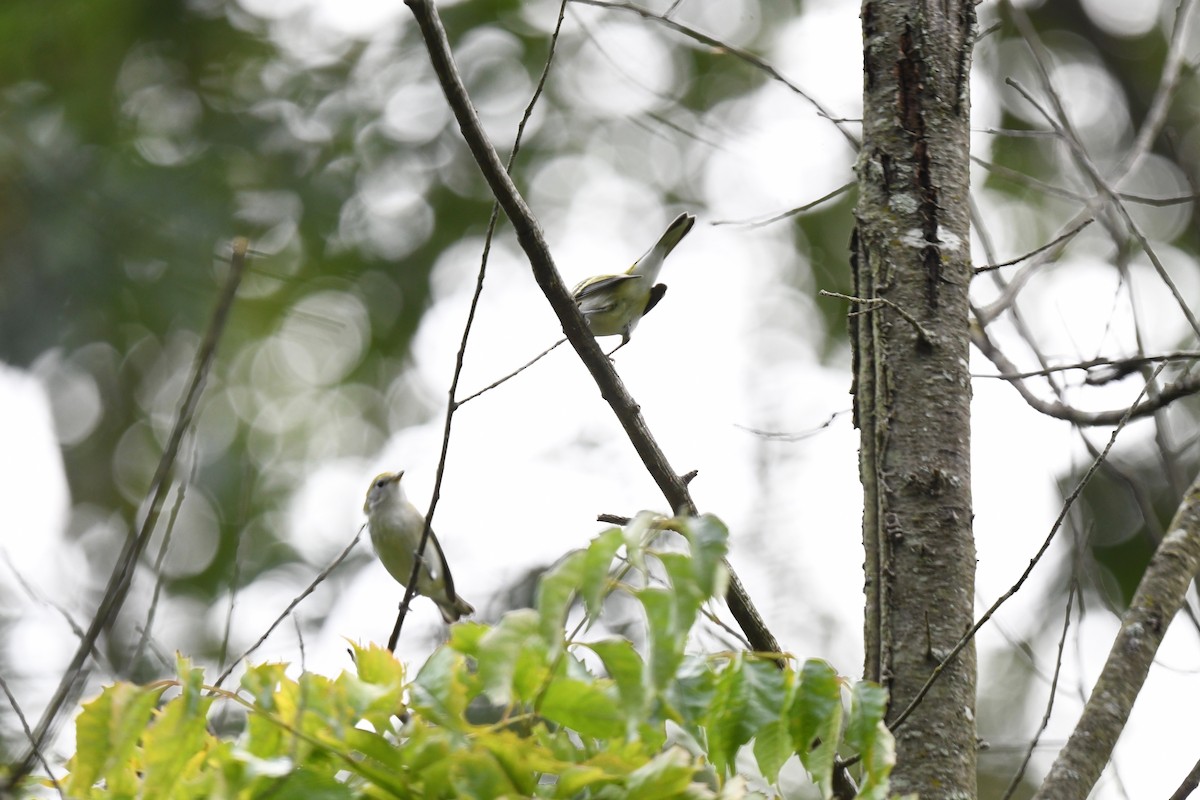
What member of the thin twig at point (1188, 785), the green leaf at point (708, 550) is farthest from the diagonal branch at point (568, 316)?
the thin twig at point (1188, 785)

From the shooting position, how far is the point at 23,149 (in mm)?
8883

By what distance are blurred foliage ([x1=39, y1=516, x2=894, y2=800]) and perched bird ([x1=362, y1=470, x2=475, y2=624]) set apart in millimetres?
5194

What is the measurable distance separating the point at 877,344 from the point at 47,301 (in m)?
7.91

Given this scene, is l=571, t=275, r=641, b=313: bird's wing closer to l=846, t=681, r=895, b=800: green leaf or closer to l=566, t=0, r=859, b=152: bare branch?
l=566, t=0, r=859, b=152: bare branch

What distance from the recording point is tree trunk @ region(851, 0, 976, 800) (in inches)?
93.5

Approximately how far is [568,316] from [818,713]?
1.09m

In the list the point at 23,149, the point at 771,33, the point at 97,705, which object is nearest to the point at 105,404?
the point at 23,149

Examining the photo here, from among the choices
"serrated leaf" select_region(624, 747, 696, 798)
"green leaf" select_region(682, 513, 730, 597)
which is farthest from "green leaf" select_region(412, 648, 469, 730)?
"green leaf" select_region(682, 513, 730, 597)

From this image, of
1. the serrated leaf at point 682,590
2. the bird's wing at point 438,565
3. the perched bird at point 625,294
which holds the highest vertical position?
the perched bird at point 625,294

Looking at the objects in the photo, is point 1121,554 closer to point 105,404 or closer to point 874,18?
point 874,18

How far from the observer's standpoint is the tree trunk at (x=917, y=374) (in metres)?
2.38

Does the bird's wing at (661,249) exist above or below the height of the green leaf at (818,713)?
above

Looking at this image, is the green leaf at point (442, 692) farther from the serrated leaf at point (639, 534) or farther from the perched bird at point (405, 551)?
the perched bird at point (405, 551)

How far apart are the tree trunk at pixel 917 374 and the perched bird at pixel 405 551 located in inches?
178
